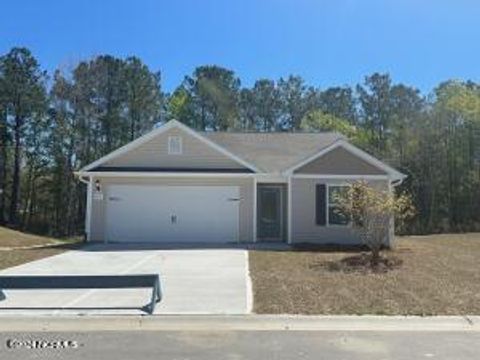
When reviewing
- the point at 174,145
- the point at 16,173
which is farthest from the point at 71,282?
the point at 16,173

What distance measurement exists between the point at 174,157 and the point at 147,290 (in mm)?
13027

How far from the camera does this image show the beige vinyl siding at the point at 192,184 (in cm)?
2587

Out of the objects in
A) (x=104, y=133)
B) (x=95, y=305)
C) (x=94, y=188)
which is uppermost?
(x=104, y=133)

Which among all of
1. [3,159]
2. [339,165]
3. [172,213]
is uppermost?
[3,159]

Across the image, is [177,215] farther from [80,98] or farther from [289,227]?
[80,98]

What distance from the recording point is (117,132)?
5438 centimetres

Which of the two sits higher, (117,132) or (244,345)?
(117,132)

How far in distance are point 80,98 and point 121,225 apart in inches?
1157

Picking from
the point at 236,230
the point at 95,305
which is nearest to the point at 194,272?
the point at 95,305

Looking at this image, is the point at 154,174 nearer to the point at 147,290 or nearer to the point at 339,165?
the point at 339,165

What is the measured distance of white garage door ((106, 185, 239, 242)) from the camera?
25953 mm

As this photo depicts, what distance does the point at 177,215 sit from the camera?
→ 85.6 feet

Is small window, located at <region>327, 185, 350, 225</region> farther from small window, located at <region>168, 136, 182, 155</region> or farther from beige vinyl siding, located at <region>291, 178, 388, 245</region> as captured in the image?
small window, located at <region>168, 136, 182, 155</region>

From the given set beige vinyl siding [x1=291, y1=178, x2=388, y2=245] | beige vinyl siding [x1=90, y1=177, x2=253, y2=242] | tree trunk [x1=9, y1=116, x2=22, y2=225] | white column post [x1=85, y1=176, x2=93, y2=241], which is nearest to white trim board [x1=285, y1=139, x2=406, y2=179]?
beige vinyl siding [x1=291, y1=178, x2=388, y2=245]
